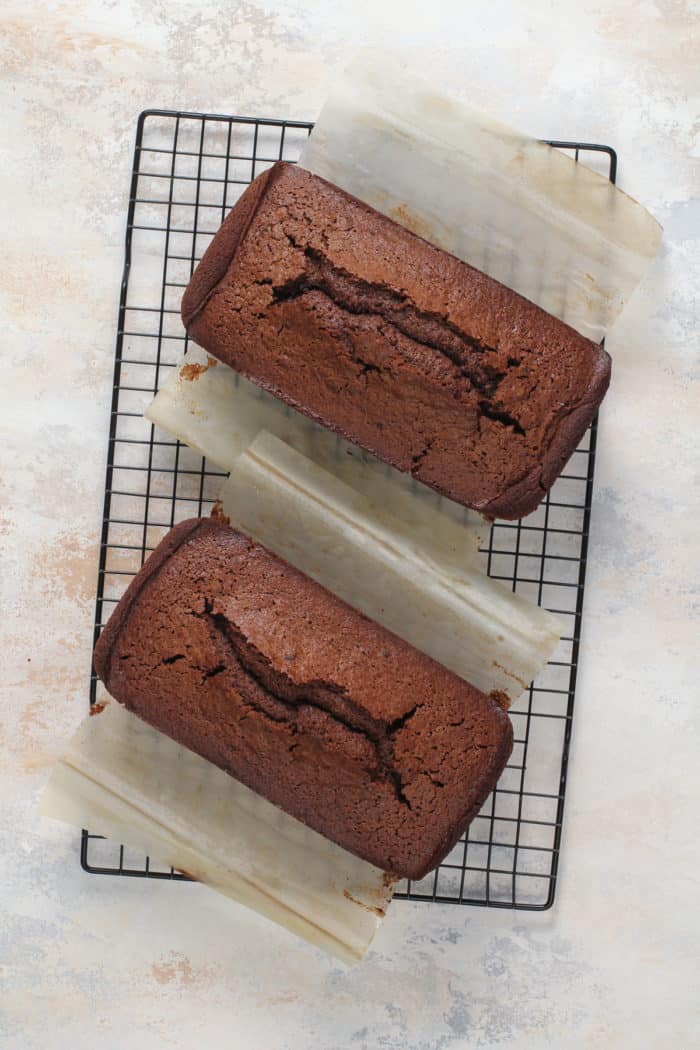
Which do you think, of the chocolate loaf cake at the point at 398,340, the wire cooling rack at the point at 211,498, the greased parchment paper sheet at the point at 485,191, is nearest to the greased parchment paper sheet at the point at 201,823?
the wire cooling rack at the point at 211,498

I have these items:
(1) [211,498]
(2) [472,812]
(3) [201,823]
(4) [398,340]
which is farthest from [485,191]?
(3) [201,823]

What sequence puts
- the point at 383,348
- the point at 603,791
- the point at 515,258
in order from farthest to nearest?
1. the point at 603,791
2. the point at 515,258
3. the point at 383,348

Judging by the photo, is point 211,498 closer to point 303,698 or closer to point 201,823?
point 303,698

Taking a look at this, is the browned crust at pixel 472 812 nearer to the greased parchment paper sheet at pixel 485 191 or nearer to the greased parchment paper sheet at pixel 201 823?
the greased parchment paper sheet at pixel 201 823

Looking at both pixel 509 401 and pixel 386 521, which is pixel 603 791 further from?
pixel 509 401

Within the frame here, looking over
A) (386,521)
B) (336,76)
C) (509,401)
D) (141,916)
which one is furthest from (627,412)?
(141,916)
